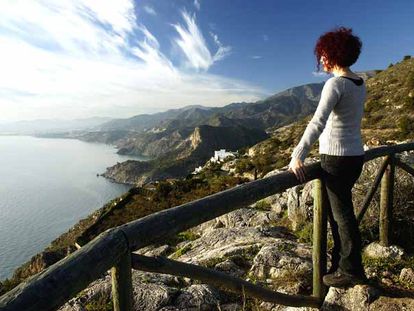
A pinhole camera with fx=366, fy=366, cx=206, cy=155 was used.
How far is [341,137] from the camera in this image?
11.2 feet

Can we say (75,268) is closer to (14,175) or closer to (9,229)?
(9,229)

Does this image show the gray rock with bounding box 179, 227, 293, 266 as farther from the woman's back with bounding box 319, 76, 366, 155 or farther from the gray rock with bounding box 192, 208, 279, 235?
the woman's back with bounding box 319, 76, 366, 155

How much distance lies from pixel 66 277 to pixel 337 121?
8.92 ft

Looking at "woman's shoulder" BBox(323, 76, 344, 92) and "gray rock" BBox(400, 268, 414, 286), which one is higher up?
"woman's shoulder" BBox(323, 76, 344, 92)

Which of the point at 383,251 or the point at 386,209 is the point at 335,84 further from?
the point at 383,251

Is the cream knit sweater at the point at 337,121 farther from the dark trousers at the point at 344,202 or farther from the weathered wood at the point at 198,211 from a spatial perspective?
the weathered wood at the point at 198,211

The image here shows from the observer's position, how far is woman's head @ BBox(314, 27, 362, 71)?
337 cm

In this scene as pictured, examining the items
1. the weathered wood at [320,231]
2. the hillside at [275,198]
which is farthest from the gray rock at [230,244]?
the weathered wood at [320,231]

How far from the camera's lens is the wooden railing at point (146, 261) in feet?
4.77

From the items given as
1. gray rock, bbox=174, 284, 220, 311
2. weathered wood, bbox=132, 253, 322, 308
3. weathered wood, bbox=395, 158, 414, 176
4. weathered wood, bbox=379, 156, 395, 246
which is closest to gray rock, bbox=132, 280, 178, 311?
gray rock, bbox=174, 284, 220, 311

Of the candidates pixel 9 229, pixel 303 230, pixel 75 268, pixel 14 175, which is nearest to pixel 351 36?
pixel 75 268

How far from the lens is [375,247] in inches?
210

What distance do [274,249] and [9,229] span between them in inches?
4098

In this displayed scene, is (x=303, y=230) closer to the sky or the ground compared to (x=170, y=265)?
closer to the ground
